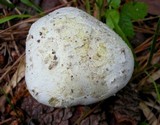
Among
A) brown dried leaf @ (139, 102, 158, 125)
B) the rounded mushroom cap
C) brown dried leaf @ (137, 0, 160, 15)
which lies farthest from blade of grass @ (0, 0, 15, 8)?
brown dried leaf @ (139, 102, 158, 125)

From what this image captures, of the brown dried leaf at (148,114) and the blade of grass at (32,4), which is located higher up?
the blade of grass at (32,4)

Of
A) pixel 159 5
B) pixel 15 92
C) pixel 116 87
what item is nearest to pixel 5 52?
pixel 15 92

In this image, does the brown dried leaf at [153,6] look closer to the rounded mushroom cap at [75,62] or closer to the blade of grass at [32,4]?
the rounded mushroom cap at [75,62]

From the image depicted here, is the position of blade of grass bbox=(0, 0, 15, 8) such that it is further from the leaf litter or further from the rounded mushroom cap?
the rounded mushroom cap

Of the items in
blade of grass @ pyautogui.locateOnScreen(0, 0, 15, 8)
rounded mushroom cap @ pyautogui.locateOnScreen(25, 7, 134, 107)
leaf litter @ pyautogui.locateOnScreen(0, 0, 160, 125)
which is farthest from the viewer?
blade of grass @ pyautogui.locateOnScreen(0, 0, 15, 8)

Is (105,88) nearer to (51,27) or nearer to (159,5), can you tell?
(51,27)

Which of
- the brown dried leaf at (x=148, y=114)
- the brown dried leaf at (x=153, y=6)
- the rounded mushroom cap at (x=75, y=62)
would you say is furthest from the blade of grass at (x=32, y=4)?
the brown dried leaf at (x=148, y=114)
